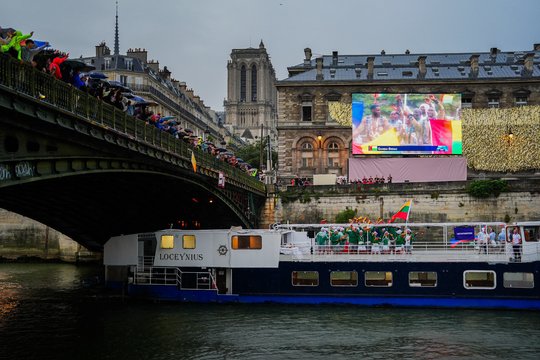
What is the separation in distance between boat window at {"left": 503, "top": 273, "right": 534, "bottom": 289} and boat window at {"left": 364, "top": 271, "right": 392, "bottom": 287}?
5253 millimetres

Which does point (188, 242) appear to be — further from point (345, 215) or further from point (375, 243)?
point (345, 215)

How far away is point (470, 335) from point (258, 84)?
168607 mm

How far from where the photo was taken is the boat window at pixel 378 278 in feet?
107

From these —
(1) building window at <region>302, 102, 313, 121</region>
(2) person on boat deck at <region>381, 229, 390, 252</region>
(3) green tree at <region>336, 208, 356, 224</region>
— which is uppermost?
(1) building window at <region>302, 102, 313, 121</region>

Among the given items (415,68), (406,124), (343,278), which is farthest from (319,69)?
(343,278)

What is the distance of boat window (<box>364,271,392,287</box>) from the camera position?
32.8 m

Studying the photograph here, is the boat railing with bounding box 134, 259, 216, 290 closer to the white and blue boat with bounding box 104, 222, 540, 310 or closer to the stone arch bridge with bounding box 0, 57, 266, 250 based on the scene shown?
the white and blue boat with bounding box 104, 222, 540, 310

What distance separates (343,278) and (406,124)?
30.9m

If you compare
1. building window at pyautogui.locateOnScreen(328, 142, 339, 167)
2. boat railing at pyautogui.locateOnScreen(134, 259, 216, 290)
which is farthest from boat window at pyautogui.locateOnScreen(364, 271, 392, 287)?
building window at pyautogui.locateOnScreen(328, 142, 339, 167)

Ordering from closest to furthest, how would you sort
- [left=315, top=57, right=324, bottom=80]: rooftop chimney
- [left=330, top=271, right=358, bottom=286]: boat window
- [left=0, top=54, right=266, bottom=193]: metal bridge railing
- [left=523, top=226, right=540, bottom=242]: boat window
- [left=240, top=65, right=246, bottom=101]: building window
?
1. [left=0, top=54, right=266, bottom=193]: metal bridge railing
2. [left=523, top=226, right=540, bottom=242]: boat window
3. [left=330, top=271, right=358, bottom=286]: boat window
4. [left=315, top=57, right=324, bottom=80]: rooftop chimney
5. [left=240, top=65, right=246, bottom=101]: building window

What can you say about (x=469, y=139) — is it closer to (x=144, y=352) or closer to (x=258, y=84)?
(x=144, y=352)

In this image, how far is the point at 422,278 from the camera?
32.6m

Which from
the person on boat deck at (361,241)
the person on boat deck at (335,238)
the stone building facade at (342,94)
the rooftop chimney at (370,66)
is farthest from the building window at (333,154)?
the person on boat deck at (335,238)

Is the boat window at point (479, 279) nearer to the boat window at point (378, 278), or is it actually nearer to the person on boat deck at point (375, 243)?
the boat window at point (378, 278)
